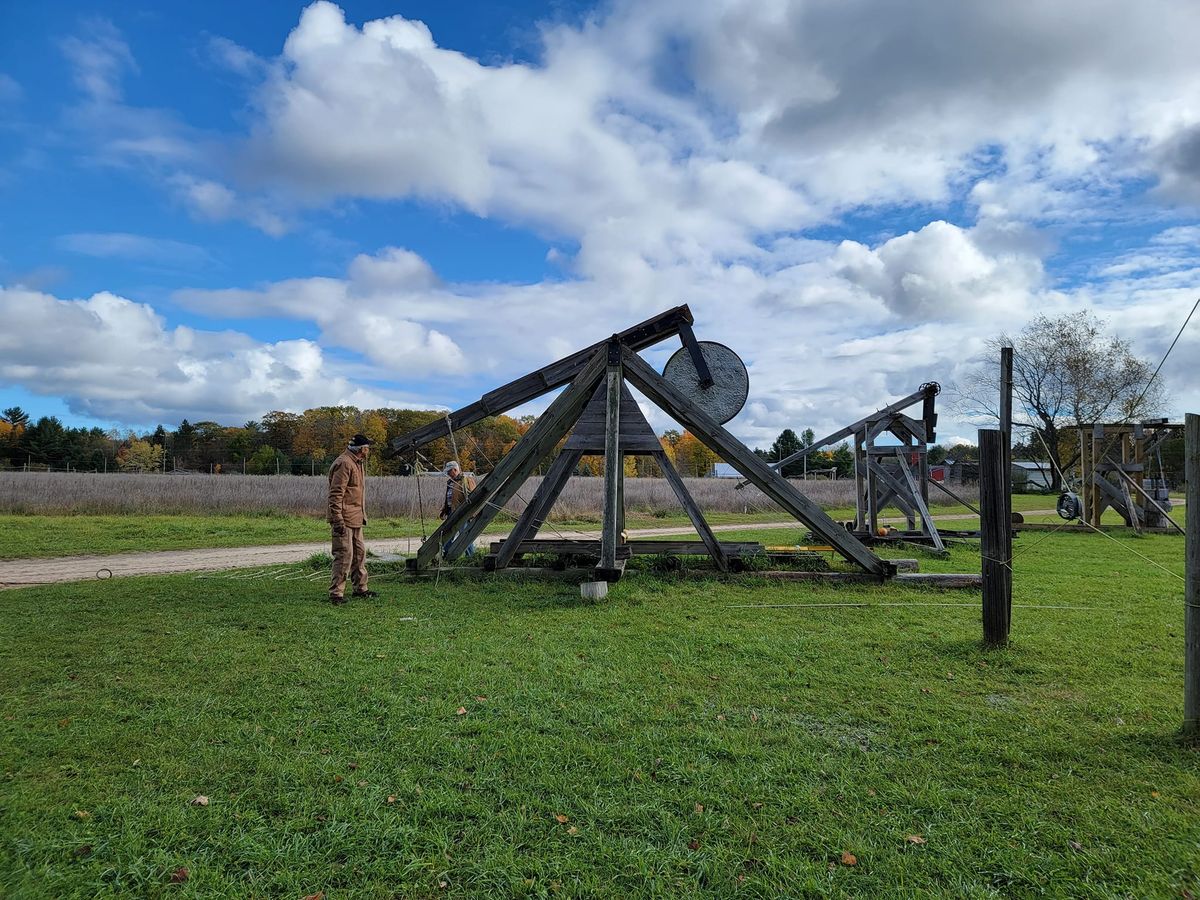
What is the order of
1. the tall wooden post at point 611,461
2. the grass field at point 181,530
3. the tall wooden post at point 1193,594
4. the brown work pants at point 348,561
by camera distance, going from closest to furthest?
the tall wooden post at point 1193,594
the brown work pants at point 348,561
the tall wooden post at point 611,461
the grass field at point 181,530

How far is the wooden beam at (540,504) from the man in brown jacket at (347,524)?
2.21 metres

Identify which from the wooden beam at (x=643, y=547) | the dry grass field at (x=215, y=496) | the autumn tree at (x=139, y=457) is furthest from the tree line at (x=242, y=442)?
the wooden beam at (x=643, y=547)

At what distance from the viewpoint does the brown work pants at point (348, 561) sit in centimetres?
901

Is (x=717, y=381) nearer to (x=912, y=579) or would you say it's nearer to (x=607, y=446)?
(x=607, y=446)

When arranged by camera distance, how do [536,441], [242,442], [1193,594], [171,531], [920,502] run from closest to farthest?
[1193,594]
[536,441]
[920,502]
[171,531]
[242,442]

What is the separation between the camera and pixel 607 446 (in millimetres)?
9789

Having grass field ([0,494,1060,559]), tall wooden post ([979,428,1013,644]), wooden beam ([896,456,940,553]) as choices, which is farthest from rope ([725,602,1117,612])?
wooden beam ([896,456,940,553])

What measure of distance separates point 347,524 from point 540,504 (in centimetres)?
312

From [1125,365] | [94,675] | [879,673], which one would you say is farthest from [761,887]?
[1125,365]

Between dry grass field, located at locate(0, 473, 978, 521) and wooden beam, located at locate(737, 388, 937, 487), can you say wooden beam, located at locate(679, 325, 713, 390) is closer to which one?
wooden beam, located at locate(737, 388, 937, 487)

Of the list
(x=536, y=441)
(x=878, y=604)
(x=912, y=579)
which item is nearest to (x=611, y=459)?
(x=536, y=441)

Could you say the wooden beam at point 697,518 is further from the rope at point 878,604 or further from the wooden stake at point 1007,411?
the wooden stake at point 1007,411

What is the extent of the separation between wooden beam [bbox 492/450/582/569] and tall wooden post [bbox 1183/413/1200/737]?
7.42 meters

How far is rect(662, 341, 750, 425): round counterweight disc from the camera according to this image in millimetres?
10539
